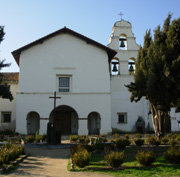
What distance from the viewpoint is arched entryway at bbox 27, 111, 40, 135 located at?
79.0 feet

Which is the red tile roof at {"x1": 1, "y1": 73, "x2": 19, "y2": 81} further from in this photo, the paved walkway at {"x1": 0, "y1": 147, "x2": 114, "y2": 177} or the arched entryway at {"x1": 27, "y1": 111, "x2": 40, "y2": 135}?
the paved walkway at {"x1": 0, "y1": 147, "x2": 114, "y2": 177}

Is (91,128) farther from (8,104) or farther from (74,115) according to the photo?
(8,104)

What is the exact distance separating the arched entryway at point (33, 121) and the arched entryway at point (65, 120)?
145cm

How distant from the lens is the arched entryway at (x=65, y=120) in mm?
24641

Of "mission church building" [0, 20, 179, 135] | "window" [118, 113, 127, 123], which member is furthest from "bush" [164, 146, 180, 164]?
"window" [118, 113, 127, 123]

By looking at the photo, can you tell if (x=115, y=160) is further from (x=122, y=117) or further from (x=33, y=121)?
(x=122, y=117)

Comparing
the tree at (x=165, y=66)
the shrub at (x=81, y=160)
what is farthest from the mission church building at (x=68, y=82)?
the shrub at (x=81, y=160)

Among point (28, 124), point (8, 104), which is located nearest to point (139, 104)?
point (28, 124)

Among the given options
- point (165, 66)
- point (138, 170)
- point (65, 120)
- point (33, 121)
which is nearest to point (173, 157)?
point (138, 170)

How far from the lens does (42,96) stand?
2323 centimetres

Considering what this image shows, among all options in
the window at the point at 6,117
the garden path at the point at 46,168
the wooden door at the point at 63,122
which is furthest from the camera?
the window at the point at 6,117

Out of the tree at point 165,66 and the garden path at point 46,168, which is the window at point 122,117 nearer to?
the tree at point 165,66

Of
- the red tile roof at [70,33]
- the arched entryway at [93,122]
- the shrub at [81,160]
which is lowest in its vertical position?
the shrub at [81,160]

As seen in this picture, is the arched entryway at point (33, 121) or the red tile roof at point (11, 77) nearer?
the arched entryway at point (33, 121)
